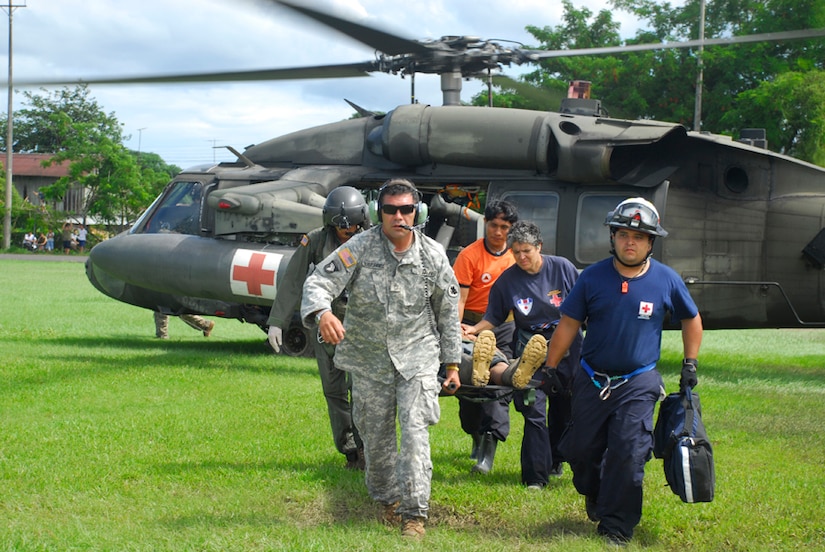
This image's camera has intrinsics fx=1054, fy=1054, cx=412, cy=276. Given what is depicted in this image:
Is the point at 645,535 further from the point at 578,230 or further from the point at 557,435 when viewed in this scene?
the point at 578,230

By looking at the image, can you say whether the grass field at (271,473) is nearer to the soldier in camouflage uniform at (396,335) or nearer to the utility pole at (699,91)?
the soldier in camouflage uniform at (396,335)

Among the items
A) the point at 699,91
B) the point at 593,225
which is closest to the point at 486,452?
the point at 593,225

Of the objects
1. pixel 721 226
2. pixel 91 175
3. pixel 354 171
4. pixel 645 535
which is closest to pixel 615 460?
pixel 645 535

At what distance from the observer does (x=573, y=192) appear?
40.5 feet

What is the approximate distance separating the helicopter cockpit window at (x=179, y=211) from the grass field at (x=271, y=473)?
2054 mm

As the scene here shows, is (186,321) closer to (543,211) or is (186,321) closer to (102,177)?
(543,211)

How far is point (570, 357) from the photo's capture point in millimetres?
6887

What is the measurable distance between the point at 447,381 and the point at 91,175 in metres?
49.6

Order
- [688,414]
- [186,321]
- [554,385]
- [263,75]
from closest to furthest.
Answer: [688,414]
[554,385]
[263,75]
[186,321]

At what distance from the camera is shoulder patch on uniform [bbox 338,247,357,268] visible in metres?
5.79

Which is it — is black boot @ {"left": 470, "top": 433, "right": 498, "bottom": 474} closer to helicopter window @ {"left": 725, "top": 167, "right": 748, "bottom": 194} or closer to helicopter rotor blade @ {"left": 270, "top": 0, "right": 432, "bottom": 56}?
helicopter rotor blade @ {"left": 270, "top": 0, "right": 432, "bottom": 56}

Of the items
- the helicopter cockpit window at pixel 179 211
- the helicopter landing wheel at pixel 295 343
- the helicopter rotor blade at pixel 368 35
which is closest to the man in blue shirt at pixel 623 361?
the helicopter rotor blade at pixel 368 35

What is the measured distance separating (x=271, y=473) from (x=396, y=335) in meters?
1.73

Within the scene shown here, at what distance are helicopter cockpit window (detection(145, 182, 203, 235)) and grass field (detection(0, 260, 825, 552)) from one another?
2.05 m
